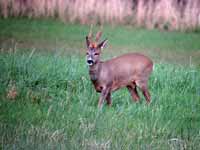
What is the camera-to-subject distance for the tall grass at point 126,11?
6.03 meters

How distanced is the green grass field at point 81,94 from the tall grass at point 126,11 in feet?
0.25

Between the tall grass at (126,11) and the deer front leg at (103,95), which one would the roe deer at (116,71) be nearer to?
the deer front leg at (103,95)

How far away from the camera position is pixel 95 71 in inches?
227

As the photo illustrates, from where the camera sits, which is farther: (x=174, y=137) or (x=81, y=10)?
(x=81, y=10)

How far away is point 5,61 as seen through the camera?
6000 millimetres

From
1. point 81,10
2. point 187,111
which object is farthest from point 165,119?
point 81,10

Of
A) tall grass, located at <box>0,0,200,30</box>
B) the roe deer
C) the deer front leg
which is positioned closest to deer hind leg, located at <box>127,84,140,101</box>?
the roe deer

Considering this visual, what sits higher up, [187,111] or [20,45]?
[20,45]

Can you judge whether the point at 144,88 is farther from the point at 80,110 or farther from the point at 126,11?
the point at 80,110

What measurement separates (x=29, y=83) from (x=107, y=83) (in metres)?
0.58

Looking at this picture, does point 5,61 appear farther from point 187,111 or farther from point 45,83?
point 187,111

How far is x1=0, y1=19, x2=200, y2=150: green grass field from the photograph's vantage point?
4973mm

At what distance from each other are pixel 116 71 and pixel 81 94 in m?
0.31

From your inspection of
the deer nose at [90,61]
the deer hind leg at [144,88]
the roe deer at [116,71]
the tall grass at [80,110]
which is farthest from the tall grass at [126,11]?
the deer nose at [90,61]
